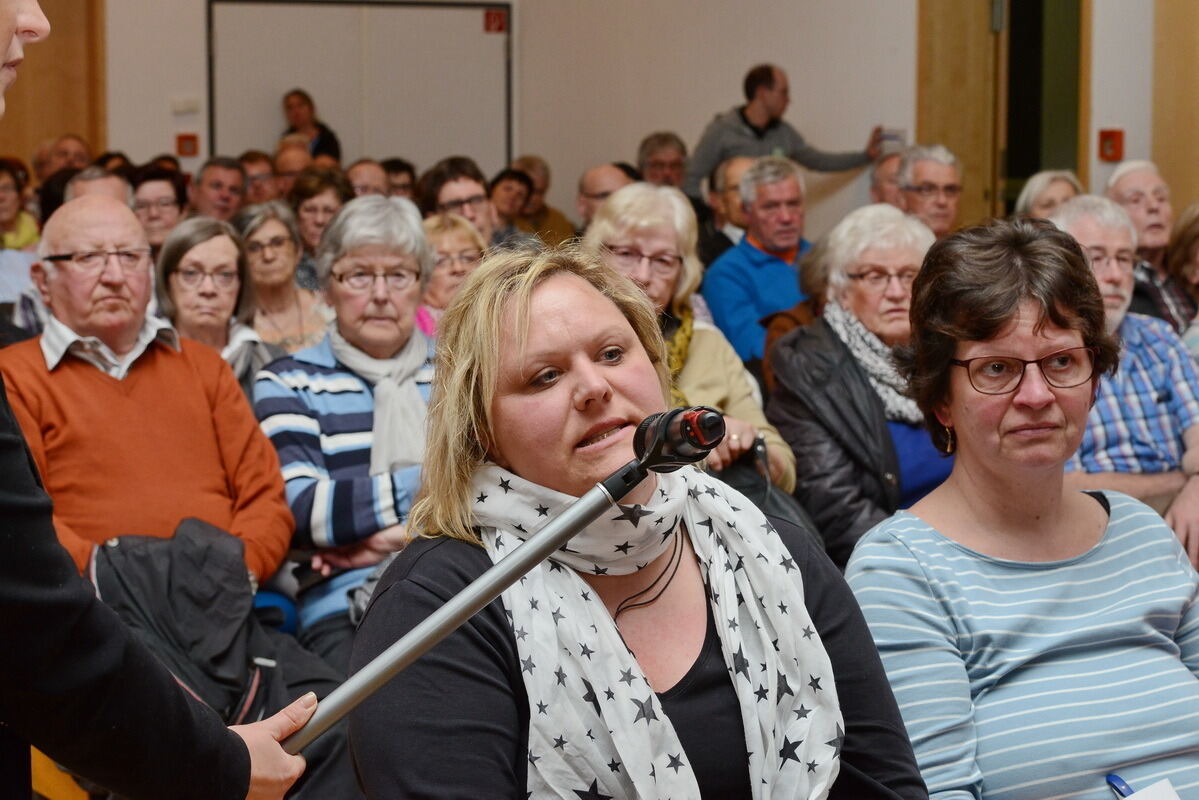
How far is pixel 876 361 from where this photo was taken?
2.93 metres

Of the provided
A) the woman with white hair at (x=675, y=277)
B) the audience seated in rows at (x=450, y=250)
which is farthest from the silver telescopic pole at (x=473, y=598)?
the audience seated in rows at (x=450, y=250)

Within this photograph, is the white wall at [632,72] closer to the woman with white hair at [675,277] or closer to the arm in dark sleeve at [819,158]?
the arm in dark sleeve at [819,158]

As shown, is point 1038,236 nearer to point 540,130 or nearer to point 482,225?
point 482,225

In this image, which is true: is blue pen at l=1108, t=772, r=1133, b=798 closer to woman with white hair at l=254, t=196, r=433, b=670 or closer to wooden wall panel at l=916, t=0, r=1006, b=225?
woman with white hair at l=254, t=196, r=433, b=670

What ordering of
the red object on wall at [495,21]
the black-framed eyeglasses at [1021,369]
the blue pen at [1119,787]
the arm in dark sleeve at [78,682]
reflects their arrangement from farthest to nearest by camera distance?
the red object on wall at [495,21], the black-framed eyeglasses at [1021,369], the blue pen at [1119,787], the arm in dark sleeve at [78,682]

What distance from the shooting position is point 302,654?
2.41 meters

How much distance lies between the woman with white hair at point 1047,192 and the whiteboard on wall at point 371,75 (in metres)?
4.62

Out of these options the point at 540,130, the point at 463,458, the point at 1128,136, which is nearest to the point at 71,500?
the point at 463,458

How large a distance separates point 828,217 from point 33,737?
21.8ft

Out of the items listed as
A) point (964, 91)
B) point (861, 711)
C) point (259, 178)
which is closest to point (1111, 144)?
point (964, 91)

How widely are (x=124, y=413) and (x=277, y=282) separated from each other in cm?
150

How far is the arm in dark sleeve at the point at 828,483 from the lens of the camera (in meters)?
2.76

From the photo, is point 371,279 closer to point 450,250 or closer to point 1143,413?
point 450,250

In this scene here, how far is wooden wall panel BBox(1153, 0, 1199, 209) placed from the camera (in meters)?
5.06
